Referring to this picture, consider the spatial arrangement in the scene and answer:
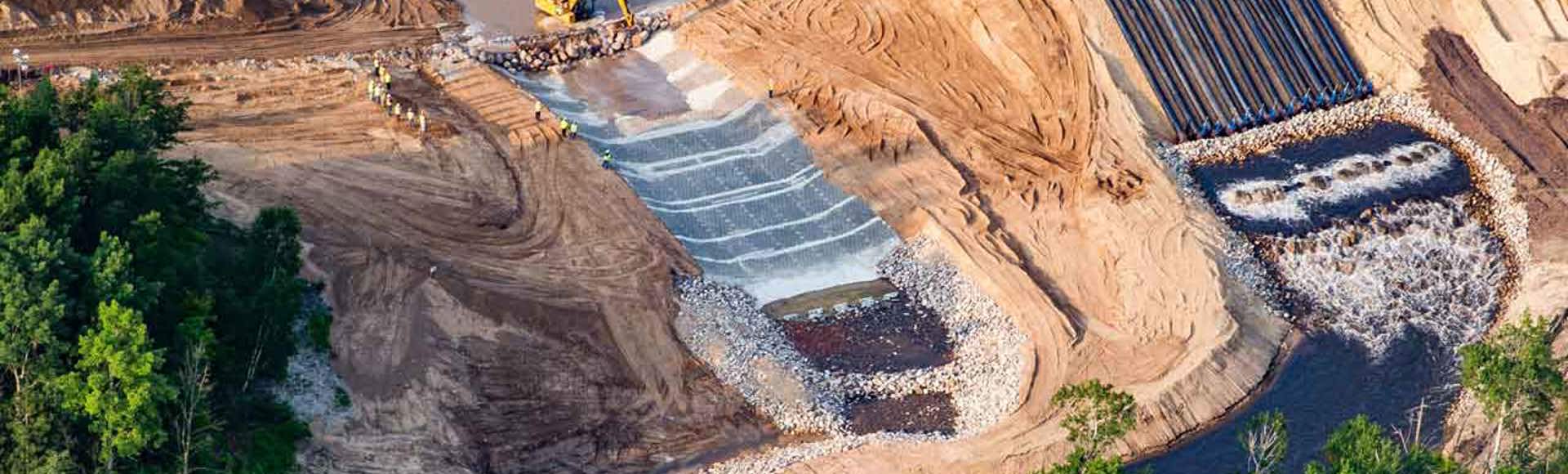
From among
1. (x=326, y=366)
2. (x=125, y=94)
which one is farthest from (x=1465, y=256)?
(x=125, y=94)

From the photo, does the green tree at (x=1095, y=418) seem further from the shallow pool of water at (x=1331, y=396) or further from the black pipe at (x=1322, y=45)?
the black pipe at (x=1322, y=45)

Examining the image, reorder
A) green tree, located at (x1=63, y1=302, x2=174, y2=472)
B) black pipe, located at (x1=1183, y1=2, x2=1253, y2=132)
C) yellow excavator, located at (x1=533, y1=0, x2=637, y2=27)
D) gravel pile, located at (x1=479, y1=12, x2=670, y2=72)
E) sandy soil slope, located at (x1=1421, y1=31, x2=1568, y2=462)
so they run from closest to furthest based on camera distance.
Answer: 1. green tree, located at (x1=63, y1=302, x2=174, y2=472)
2. sandy soil slope, located at (x1=1421, y1=31, x2=1568, y2=462)
3. black pipe, located at (x1=1183, y1=2, x2=1253, y2=132)
4. gravel pile, located at (x1=479, y1=12, x2=670, y2=72)
5. yellow excavator, located at (x1=533, y1=0, x2=637, y2=27)

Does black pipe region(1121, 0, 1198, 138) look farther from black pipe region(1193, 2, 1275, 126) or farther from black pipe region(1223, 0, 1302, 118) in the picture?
black pipe region(1223, 0, 1302, 118)

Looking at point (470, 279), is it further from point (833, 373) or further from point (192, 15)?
point (192, 15)

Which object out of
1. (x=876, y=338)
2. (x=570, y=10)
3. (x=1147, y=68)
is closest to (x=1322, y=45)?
(x=1147, y=68)

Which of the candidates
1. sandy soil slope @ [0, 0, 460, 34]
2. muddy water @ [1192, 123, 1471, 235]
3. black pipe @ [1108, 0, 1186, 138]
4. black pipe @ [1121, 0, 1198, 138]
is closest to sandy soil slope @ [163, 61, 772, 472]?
sandy soil slope @ [0, 0, 460, 34]

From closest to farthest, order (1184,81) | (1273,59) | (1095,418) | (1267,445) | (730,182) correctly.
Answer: (1267,445) → (1095,418) → (730,182) → (1184,81) → (1273,59)
